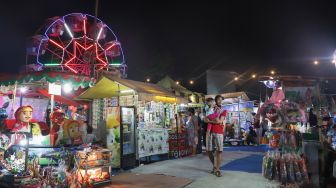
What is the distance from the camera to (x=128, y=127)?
873 centimetres

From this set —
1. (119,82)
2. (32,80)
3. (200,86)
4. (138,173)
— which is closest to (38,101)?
(32,80)

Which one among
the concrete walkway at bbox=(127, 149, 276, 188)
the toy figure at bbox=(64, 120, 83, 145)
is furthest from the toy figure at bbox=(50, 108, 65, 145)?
the concrete walkway at bbox=(127, 149, 276, 188)

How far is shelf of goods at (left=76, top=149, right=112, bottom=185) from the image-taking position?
6.09 meters

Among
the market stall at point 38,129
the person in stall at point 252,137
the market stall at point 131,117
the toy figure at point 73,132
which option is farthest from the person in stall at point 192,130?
the person in stall at point 252,137

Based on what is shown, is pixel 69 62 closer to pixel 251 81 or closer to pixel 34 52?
pixel 34 52

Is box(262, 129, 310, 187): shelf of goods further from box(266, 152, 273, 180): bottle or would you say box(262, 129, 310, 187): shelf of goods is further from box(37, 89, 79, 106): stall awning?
box(37, 89, 79, 106): stall awning

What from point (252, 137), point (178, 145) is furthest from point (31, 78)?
point (252, 137)

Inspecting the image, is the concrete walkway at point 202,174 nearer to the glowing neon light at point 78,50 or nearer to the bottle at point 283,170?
the bottle at point 283,170

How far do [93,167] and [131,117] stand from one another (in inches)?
105

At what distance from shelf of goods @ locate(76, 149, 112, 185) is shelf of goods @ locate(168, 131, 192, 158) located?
13.5ft

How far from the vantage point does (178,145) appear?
10.8 meters

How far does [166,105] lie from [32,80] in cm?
500

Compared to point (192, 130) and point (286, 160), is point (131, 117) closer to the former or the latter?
point (192, 130)

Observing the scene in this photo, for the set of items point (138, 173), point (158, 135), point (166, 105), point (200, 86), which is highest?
Answer: point (200, 86)
